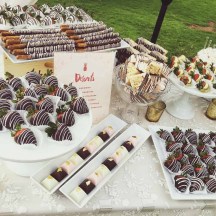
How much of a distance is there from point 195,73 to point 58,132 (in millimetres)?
932

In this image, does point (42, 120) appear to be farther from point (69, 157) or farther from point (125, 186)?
point (125, 186)

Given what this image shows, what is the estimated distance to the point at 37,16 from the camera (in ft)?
6.32

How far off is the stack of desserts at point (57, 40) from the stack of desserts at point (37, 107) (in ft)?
1.14

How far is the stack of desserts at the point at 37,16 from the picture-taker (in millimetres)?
1850

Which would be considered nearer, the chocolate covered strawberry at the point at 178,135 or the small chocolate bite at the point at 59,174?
the small chocolate bite at the point at 59,174

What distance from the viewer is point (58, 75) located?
1328mm

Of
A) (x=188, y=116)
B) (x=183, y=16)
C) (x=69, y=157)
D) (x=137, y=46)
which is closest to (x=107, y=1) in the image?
(x=183, y=16)

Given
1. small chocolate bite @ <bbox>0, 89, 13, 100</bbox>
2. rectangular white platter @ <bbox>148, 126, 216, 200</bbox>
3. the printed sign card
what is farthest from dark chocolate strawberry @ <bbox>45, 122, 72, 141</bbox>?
rectangular white platter @ <bbox>148, 126, 216, 200</bbox>

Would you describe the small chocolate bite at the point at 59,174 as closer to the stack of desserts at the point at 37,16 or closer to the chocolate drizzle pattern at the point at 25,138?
the chocolate drizzle pattern at the point at 25,138

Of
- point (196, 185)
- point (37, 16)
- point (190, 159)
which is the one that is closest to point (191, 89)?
point (190, 159)

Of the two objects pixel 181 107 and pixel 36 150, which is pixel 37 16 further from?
pixel 36 150

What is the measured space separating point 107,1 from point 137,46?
17.2 feet

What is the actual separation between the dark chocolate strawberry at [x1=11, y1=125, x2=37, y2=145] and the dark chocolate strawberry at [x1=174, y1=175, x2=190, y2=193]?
58 centimetres

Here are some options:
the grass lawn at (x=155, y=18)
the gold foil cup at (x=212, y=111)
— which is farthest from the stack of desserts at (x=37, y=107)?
the grass lawn at (x=155, y=18)
